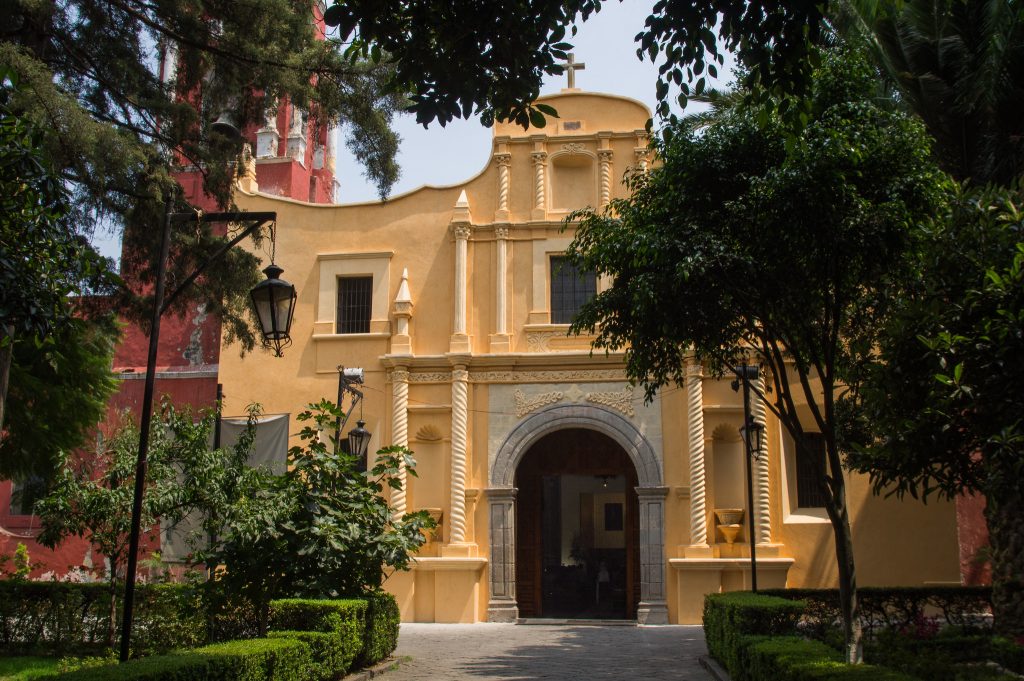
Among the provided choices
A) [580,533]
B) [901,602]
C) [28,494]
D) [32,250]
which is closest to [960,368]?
[32,250]

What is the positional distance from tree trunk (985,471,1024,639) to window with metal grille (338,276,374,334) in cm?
1305

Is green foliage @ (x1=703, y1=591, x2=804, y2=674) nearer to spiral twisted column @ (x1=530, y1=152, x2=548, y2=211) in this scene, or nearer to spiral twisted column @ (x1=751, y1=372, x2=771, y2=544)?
spiral twisted column @ (x1=751, y1=372, x2=771, y2=544)

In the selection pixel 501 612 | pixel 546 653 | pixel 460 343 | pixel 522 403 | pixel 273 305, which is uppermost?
pixel 460 343

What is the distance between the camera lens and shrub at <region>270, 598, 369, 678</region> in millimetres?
10367

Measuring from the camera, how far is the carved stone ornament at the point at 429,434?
67.3 feet

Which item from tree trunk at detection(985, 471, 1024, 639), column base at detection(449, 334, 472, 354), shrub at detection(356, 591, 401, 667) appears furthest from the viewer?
column base at detection(449, 334, 472, 354)

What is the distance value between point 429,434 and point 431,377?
118 centimetres

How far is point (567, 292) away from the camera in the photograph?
69.2 ft

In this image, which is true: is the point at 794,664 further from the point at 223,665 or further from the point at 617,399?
the point at 617,399

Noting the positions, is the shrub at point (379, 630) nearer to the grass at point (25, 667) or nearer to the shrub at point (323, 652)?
the shrub at point (323, 652)

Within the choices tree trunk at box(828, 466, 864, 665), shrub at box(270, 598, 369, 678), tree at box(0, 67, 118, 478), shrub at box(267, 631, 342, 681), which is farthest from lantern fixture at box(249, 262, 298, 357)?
tree trunk at box(828, 466, 864, 665)

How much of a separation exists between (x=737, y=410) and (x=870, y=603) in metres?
4.96

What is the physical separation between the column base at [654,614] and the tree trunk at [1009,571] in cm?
732

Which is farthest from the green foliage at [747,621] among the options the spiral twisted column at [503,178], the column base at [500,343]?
the spiral twisted column at [503,178]
